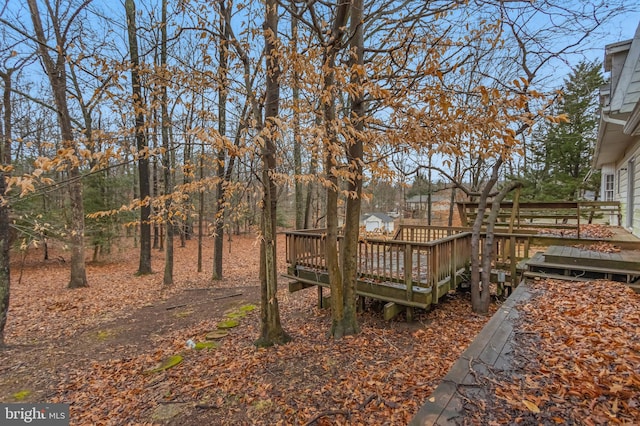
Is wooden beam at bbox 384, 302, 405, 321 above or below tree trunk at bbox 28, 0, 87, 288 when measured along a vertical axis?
below

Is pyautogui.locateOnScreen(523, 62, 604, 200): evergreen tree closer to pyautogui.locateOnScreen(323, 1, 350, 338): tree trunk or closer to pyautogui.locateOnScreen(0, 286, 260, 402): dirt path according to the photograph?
pyautogui.locateOnScreen(323, 1, 350, 338): tree trunk

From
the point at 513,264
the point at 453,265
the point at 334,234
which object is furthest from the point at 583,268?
the point at 334,234

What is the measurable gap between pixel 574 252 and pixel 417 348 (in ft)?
12.3

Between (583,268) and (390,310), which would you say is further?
(390,310)

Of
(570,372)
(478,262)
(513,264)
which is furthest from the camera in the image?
(513,264)

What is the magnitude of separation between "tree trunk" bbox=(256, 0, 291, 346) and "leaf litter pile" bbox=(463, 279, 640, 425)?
9.90ft

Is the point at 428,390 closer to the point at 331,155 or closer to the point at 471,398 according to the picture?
the point at 471,398

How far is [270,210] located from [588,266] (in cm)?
515

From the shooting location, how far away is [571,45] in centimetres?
470

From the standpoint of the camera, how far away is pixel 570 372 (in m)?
2.27

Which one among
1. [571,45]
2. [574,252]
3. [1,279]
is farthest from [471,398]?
[1,279]

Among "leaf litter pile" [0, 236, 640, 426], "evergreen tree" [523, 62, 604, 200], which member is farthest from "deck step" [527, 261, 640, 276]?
"evergreen tree" [523, 62, 604, 200]

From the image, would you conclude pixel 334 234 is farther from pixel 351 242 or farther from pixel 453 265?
pixel 453 265

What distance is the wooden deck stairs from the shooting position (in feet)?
15.0
